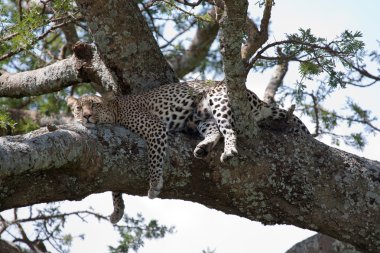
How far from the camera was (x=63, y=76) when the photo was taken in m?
8.66

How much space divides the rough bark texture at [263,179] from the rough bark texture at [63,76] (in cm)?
172

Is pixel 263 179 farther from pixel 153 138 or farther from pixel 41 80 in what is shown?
pixel 41 80

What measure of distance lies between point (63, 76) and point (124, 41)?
1419 mm

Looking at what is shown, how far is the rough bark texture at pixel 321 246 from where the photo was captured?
800cm

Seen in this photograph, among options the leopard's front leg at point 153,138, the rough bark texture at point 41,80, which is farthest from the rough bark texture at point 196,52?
the leopard's front leg at point 153,138

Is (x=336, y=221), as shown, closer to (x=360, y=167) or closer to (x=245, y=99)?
(x=360, y=167)

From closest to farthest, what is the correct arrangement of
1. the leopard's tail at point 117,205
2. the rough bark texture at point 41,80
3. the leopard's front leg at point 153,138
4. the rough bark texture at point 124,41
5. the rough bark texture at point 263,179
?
the rough bark texture at point 263,179
the leopard's front leg at point 153,138
the rough bark texture at point 124,41
the leopard's tail at point 117,205
the rough bark texture at point 41,80

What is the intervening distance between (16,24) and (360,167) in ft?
12.1

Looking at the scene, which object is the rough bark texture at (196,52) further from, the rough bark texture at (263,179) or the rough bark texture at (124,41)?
the rough bark texture at (263,179)

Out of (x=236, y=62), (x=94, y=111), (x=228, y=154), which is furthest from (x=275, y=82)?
(x=236, y=62)

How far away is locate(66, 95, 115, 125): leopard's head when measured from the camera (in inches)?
301

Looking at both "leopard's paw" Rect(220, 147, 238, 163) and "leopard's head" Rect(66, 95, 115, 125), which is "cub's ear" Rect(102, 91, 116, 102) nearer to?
"leopard's head" Rect(66, 95, 115, 125)

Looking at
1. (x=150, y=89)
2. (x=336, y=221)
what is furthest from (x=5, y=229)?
(x=336, y=221)

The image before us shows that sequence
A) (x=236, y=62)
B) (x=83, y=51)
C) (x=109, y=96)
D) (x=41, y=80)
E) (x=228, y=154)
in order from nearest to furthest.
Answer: (x=236, y=62) < (x=228, y=154) < (x=109, y=96) < (x=83, y=51) < (x=41, y=80)
